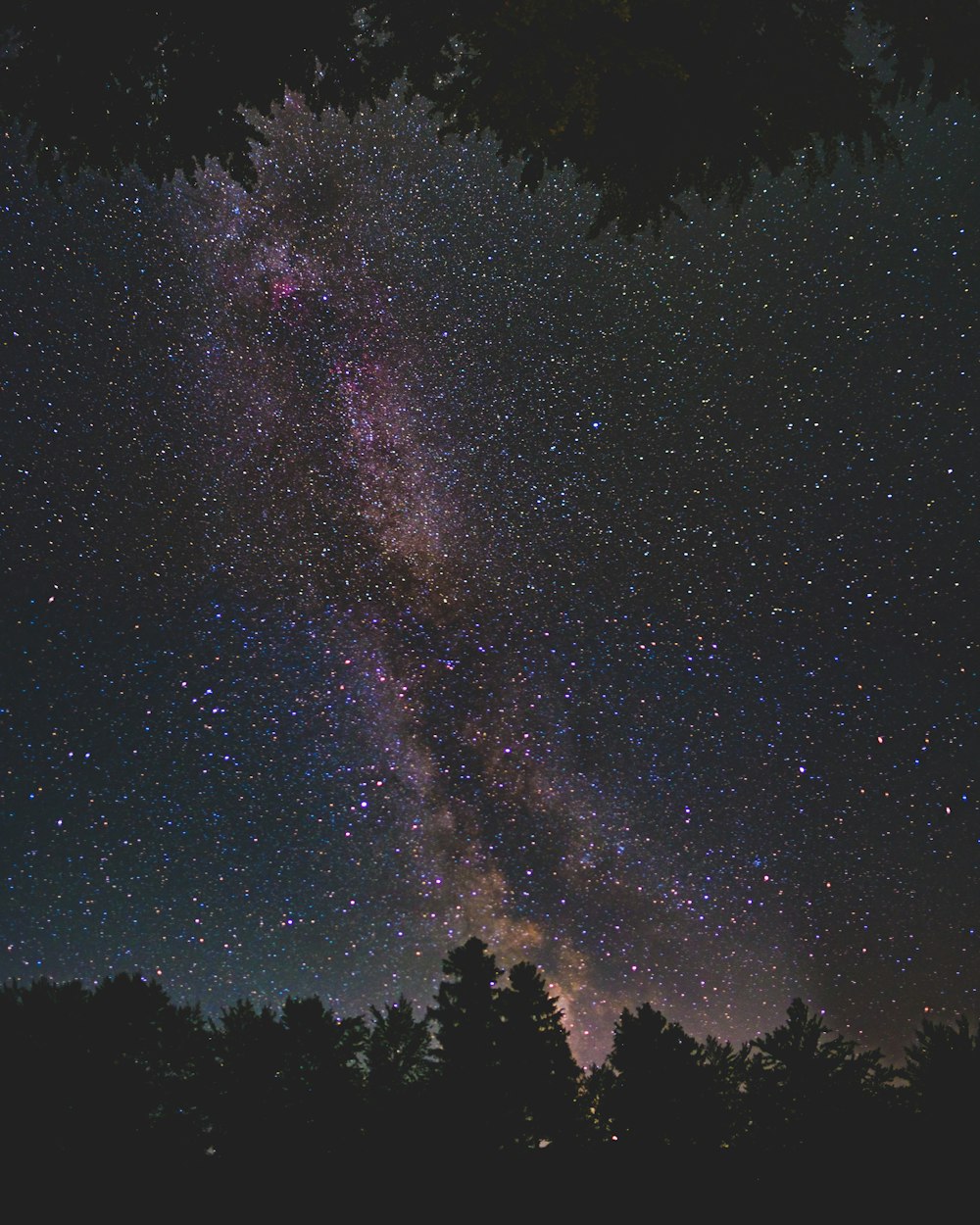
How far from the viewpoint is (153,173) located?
12.9 ft

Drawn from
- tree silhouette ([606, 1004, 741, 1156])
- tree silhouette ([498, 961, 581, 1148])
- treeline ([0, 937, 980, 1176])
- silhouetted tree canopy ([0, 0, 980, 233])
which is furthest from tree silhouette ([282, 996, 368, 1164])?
silhouetted tree canopy ([0, 0, 980, 233])

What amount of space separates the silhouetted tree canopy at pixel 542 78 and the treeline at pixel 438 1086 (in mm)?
12697

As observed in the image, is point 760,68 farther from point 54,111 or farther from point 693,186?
point 54,111

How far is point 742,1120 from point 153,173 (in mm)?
19829

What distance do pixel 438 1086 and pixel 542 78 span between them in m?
20.1

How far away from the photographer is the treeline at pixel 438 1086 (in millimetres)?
12070

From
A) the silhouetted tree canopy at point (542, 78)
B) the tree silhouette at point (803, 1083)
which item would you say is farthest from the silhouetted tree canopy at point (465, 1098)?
the silhouetted tree canopy at point (542, 78)

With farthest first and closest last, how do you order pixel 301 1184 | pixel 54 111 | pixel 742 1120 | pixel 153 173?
pixel 742 1120 < pixel 301 1184 < pixel 153 173 < pixel 54 111

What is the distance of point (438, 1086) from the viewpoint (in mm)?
16297

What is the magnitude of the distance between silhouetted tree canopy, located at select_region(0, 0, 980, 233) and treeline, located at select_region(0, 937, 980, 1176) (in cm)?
1270

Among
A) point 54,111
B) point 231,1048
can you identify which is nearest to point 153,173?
point 54,111

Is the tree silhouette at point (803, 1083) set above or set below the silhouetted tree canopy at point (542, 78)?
below

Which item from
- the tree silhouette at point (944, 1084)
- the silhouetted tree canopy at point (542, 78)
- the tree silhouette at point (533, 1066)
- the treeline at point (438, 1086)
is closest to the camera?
the silhouetted tree canopy at point (542, 78)

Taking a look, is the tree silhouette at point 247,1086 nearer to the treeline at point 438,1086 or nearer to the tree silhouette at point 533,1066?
the treeline at point 438,1086
